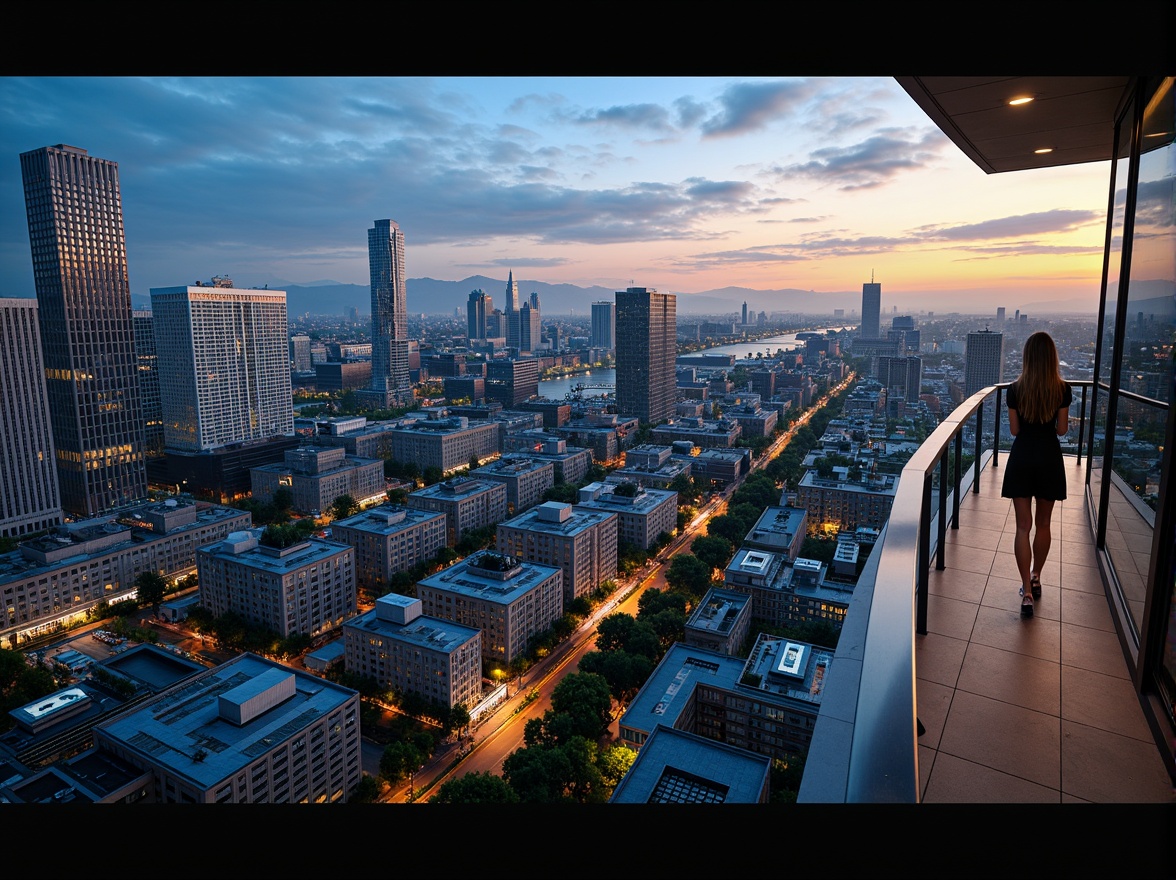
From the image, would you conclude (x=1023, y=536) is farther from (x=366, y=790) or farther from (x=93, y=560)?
(x=93, y=560)

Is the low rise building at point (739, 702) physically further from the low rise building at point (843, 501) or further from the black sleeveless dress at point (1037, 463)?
the low rise building at point (843, 501)

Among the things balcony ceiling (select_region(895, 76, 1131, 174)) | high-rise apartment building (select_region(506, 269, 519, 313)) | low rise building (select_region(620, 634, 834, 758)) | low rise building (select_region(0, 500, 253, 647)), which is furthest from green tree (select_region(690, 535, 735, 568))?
high-rise apartment building (select_region(506, 269, 519, 313))

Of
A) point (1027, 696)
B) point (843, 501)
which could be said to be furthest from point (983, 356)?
point (1027, 696)

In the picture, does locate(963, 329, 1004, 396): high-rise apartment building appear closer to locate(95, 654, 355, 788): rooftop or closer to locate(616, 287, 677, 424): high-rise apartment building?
locate(616, 287, 677, 424): high-rise apartment building

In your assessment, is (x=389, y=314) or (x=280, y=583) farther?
(x=389, y=314)
